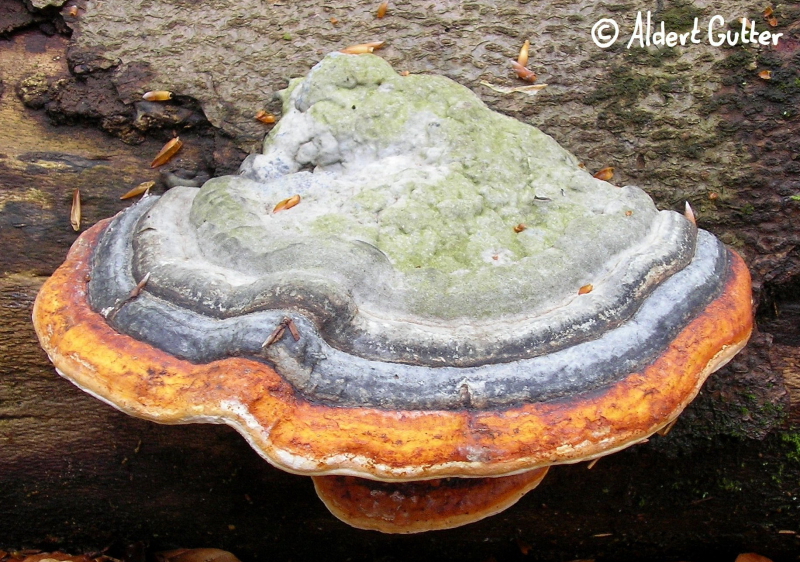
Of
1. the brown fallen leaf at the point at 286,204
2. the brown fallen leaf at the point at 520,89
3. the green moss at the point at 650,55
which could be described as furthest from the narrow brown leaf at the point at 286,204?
the green moss at the point at 650,55

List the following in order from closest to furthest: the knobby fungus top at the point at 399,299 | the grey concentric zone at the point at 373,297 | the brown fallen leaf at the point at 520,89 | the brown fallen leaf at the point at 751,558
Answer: the knobby fungus top at the point at 399,299 → the grey concentric zone at the point at 373,297 → the brown fallen leaf at the point at 520,89 → the brown fallen leaf at the point at 751,558

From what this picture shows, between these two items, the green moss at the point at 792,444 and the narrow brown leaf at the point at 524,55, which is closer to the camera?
the green moss at the point at 792,444

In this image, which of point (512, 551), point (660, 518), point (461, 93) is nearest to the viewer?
point (461, 93)

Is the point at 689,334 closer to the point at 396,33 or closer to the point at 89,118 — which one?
the point at 396,33

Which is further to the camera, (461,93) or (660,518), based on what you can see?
(660,518)

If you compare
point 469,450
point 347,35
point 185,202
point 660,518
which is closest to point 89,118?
point 185,202

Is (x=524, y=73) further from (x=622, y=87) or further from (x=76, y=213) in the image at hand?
(x=76, y=213)

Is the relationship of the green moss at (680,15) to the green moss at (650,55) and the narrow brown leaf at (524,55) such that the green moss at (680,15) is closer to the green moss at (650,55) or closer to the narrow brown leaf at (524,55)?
the green moss at (650,55)

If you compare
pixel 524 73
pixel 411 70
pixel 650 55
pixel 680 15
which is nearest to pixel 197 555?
pixel 411 70
